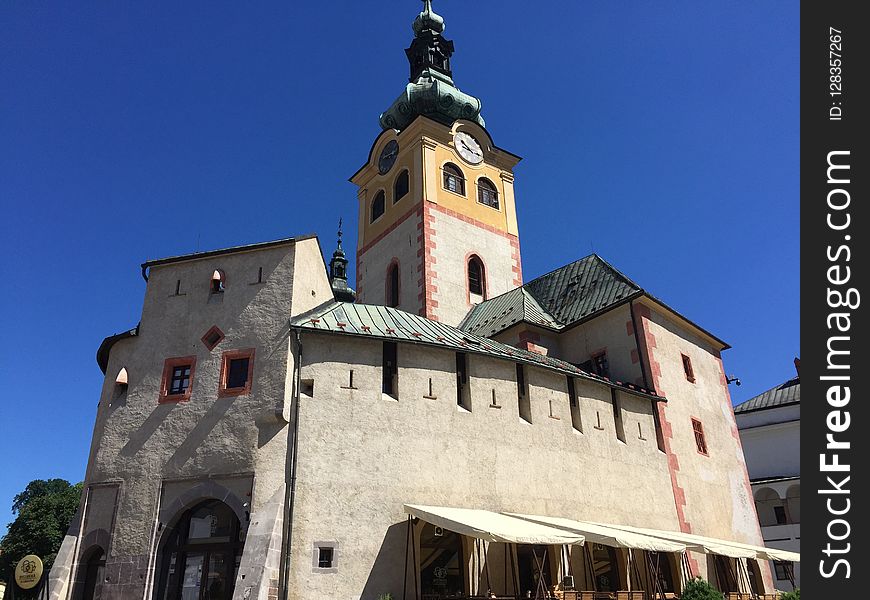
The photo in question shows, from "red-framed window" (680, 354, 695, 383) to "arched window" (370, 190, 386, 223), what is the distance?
18790mm

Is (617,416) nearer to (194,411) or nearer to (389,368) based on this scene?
(389,368)

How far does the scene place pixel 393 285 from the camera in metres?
35.6

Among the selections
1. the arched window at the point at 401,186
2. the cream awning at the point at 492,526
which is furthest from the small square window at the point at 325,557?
the arched window at the point at 401,186

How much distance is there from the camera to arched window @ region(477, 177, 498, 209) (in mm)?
37500

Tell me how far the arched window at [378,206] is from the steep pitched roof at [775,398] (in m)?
24.5

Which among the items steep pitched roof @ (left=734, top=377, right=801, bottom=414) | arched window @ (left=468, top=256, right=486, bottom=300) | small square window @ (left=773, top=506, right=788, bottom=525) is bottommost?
small square window @ (left=773, top=506, right=788, bottom=525)

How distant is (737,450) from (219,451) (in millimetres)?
20590

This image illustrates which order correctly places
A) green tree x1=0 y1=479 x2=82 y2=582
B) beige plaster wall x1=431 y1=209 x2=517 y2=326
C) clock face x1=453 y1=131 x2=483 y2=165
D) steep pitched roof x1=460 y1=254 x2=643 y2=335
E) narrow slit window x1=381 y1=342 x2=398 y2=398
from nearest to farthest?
narrow slit window x1=381 y1=342 x2=398 y2=398
steep pitched roof x1=460 y1=254 x2=643 y2=335
beige plaster wall x1=431 y1=209 x2=517 y2=326
clock face x1=453 y1=131 x2=483 y2=165
green tree x1=0 y1=479 x2=82 y2=582

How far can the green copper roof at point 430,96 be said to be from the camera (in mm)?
39406

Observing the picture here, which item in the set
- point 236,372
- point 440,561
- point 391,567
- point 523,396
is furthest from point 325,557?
point 523,396

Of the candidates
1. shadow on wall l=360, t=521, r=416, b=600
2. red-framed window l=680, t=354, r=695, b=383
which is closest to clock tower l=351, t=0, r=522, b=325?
red-framed window l=680, t=354, r=695, b=383

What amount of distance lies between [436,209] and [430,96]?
8.61 m

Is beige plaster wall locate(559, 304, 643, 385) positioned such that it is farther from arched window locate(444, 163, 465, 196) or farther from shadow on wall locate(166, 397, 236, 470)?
shadow on wall locate(166, 397, 236, 470)

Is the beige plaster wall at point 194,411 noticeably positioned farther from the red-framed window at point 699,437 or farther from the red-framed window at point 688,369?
the red-framed window at point 699,437
